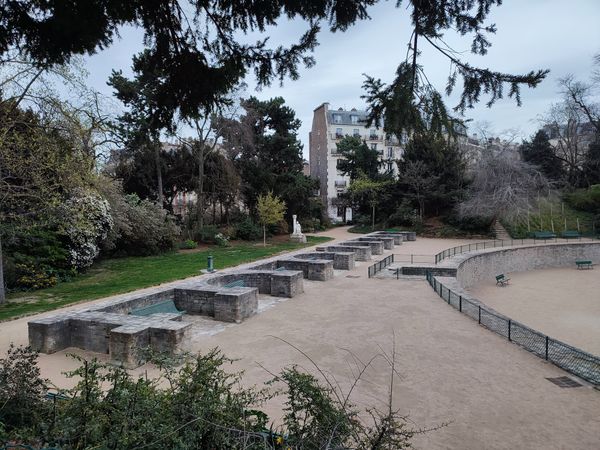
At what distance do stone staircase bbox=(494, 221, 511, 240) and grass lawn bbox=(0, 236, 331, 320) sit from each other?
60.7ft

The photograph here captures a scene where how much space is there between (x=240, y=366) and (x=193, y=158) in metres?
29.1

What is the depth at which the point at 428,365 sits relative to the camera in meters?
7.42

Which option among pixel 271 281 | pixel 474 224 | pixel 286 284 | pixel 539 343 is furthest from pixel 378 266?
pixel 474 224

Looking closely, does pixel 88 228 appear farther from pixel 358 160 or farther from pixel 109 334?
pixel 358 160

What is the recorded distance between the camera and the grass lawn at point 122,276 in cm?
1287

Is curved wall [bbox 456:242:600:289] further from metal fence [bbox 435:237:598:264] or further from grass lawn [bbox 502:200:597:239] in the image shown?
grass lawn [bbox 502:200:597:239]

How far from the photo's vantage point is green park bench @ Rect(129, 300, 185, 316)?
10.1m

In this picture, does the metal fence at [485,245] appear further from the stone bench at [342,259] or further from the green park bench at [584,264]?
the stone bench at [342,259]

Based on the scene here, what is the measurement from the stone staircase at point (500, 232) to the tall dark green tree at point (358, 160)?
14581 mm

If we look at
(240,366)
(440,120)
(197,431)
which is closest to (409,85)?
(440,120)

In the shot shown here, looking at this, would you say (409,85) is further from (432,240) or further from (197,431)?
(432,240)

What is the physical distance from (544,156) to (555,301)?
33.1 m

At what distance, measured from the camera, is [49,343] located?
26.5 feet

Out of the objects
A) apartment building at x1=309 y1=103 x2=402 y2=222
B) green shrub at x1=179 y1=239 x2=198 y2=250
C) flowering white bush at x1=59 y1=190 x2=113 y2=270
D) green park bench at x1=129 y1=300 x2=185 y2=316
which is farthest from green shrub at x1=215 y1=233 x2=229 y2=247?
apartment building at x1=309 y1=103 x2=402 y2=222
